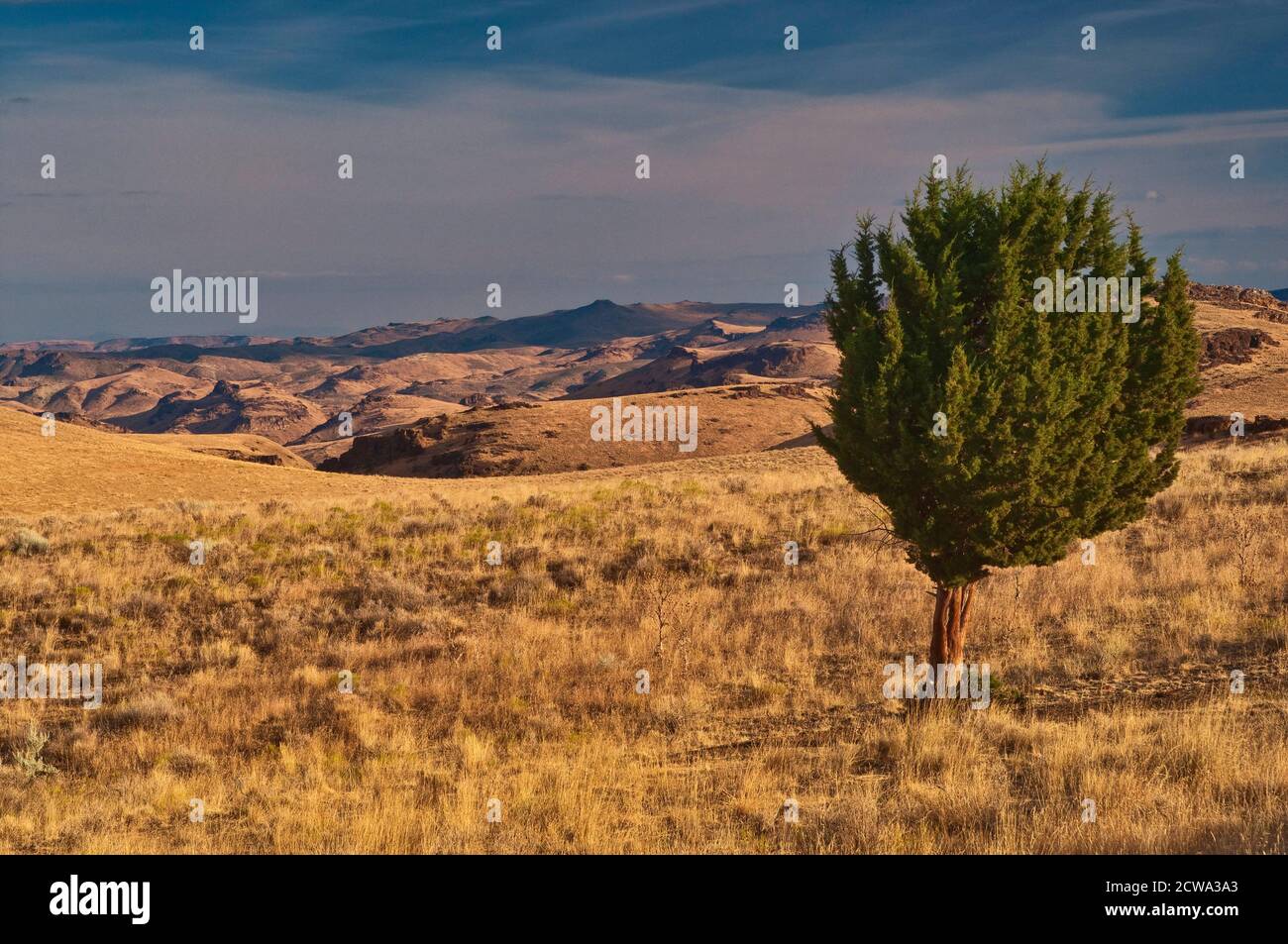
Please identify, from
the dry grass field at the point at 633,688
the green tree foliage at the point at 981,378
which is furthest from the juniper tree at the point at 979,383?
the dry grass field at the point at 633,688

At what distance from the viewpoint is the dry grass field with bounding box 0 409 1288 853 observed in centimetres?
873

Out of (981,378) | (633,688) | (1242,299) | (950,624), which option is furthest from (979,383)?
(1242,299)

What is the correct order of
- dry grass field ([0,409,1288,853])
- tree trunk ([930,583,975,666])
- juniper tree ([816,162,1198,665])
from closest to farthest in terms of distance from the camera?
1. dry grass field ([0,409,1288,853])
2. juniper tree ([816,162,1198,665])
3. tree trunk ([930,583,975,666])

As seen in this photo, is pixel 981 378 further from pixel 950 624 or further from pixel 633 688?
pixel 633 688

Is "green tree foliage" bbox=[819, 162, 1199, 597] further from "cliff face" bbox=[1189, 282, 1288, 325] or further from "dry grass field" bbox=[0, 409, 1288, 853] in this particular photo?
"cliff face" bbox=[1189, 282, 1288, 325]

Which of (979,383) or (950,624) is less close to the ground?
(979,383)

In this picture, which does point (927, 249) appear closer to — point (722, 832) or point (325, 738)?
point (722, 832)

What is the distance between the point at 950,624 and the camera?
13.0 metres

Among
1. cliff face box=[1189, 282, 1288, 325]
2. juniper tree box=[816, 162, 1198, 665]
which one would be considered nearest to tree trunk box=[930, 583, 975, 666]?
juniper tree box=[816, 162, 1198, 665]

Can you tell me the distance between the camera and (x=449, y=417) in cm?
8312

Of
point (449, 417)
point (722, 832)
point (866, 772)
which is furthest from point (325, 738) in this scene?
point (449, 417)

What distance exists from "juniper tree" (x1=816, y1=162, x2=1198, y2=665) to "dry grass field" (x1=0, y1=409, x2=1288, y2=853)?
239 centimetres

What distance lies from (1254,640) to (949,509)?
589cm

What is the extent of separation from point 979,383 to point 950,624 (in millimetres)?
3755
